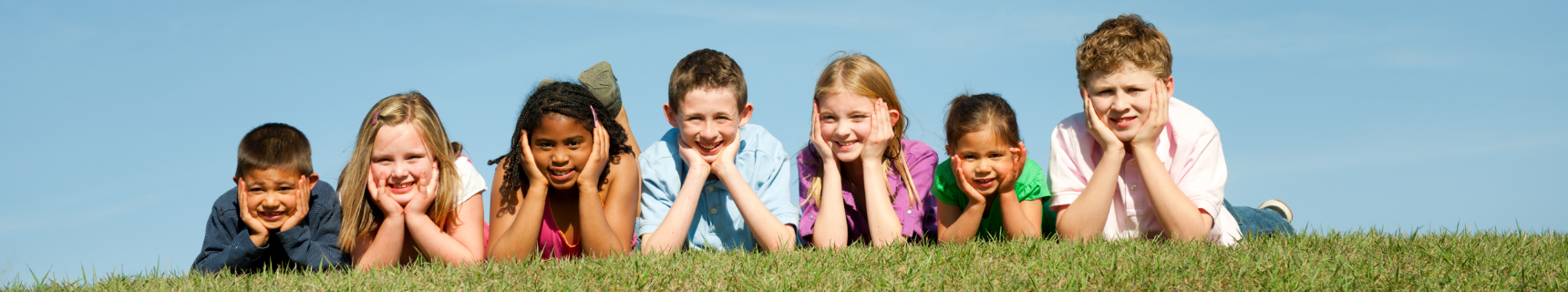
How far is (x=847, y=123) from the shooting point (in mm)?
6469

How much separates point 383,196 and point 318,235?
0.47 meters

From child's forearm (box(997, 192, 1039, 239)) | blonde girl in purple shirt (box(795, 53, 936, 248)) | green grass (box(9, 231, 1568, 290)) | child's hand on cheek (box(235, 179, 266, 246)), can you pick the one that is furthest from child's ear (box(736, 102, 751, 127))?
child's hand on cheek (box(235, 179, 266, 246))

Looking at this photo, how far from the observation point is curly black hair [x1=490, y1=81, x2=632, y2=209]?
244 inches

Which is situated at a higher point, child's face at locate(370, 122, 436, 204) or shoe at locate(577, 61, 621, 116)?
shoe at locate(577, 61, 621, 116)

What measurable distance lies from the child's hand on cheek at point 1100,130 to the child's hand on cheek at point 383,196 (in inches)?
164

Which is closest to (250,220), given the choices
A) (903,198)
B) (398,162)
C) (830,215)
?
(398,162)

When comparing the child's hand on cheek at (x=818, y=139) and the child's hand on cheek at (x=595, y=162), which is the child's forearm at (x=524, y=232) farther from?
the child's hand on cheek at (x=818, y=139)

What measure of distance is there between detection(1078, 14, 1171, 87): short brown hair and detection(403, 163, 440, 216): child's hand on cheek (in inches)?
157

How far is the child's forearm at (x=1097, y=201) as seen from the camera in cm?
596

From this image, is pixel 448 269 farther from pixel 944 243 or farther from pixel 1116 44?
pixel 1116 44

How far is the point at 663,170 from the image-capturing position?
673 cm

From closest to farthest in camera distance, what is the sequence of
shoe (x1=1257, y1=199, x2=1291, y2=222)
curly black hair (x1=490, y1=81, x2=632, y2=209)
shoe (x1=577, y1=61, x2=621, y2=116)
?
curly black hair (x1=490, y1=81, x2=632, y2=209) → shoe (x1=577, y1=61, x2=621, y2=116) → shoe (x1=1257, y1=199, x2=1291, y2=222)

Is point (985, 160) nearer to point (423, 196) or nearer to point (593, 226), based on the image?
point (593, 226)

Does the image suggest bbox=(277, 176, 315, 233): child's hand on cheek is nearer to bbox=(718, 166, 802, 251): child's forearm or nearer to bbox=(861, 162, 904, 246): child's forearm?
bbox=(718, 166, 802, 251): child's forearm
